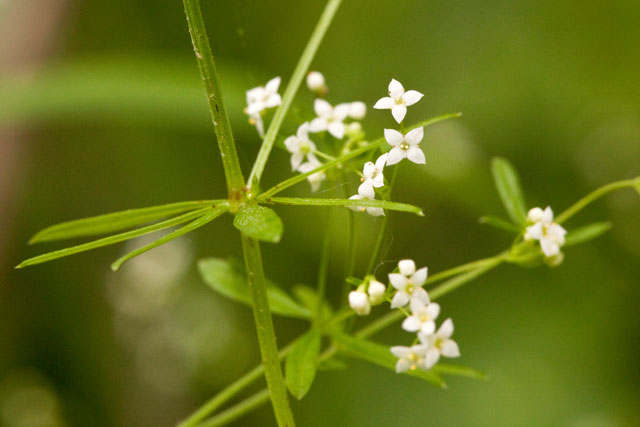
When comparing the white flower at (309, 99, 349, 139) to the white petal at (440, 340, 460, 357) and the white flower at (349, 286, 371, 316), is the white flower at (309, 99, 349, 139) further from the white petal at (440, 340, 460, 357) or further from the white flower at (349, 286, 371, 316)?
the white petal at (440, 340, 460, 357)

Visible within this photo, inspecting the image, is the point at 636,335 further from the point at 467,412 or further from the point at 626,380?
the point at 467,412

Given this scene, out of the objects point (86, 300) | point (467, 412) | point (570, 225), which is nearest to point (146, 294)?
point (86, 300)

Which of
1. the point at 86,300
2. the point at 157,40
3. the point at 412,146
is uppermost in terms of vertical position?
the point at 157,40

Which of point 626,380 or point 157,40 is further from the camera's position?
point 157,40

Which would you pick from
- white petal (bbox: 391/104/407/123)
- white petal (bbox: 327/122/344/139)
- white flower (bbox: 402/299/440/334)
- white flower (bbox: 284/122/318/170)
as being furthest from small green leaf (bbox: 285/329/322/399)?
white petal (bbox: 391/104/407/123)

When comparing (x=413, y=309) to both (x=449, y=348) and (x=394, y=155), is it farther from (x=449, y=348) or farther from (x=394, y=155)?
(x=394, y=155)

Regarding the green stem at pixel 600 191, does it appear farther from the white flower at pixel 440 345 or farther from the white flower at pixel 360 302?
the white flower at pixel 360 302
